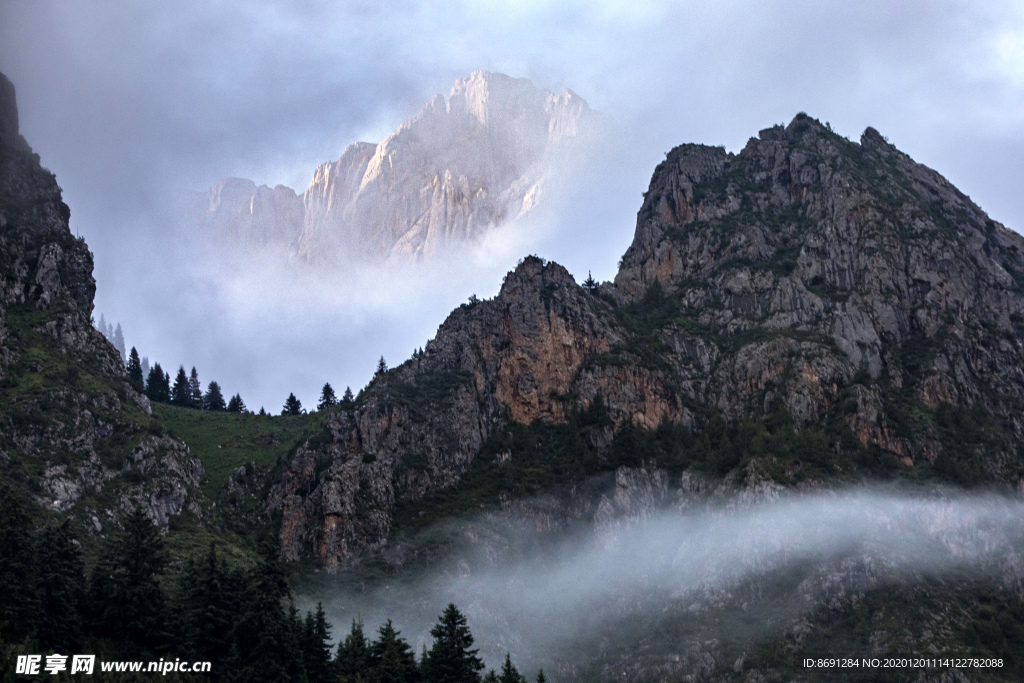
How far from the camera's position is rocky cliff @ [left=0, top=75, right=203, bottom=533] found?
13488 centimetres

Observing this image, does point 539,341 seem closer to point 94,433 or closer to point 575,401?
point 575,401

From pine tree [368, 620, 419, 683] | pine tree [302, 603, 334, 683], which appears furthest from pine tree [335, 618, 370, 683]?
pine tree [302, 603, 334, 683]

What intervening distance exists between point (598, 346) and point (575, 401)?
13.2 meters

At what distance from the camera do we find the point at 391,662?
108062mm

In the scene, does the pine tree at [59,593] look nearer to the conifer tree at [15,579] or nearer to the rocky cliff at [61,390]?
the conifer tree at [15,579]

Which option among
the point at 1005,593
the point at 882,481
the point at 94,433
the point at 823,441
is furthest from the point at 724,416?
the point at 94,433

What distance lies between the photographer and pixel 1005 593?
145 meters

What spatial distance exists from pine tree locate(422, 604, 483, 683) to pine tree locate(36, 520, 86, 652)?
3558cm

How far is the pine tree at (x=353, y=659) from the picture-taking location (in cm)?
10850

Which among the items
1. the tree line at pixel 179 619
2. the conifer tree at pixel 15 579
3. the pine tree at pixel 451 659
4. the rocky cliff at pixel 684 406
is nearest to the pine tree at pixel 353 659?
the tree line at pixel 179 619

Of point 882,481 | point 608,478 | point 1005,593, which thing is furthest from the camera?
point 608,478

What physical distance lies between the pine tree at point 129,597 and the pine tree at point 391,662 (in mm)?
22569

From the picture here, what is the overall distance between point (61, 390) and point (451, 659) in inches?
2913

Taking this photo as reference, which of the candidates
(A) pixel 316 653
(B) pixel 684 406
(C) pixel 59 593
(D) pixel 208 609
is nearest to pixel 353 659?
(A) pixel 316 653
